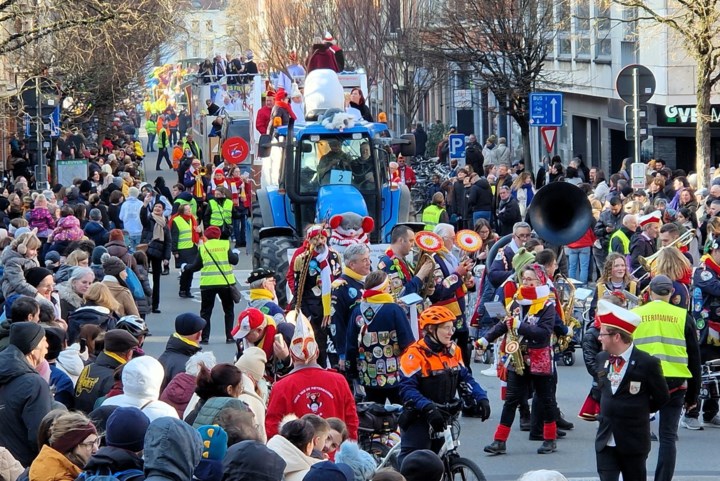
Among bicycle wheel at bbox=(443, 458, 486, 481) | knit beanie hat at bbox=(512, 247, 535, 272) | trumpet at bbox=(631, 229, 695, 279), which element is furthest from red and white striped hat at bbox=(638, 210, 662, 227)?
bicycle wheel at bbox=(443, 458, 486, 481)

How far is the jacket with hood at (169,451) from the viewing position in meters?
6.45

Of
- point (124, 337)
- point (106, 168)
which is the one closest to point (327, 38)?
point (106, 168)

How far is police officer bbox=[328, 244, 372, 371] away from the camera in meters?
12.3

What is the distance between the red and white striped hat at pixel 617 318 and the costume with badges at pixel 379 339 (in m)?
2.25

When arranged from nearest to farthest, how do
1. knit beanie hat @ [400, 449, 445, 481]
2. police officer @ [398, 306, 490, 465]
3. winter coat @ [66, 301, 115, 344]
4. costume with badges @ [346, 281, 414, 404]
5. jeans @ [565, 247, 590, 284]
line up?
knit beanie hat @ [400, 449, 445, 481] < police officer @ [398, 306, 490, 465] < costume with badges @ [346, 281, 414, 404] < winter coat @ [66, 301, 115, 344] < jeans @ [565, 247, 590, 284]

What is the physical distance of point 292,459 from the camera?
7.17 m

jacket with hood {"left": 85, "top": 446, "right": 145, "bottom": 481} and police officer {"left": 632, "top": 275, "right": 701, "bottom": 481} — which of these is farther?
police officer {"left": 632, "top": 275, "right": 701, "bottom": 481}

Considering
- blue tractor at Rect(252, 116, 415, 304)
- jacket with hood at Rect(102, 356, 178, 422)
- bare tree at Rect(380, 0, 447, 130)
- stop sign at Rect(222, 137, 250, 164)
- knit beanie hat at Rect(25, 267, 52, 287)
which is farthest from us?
bare tree at Rect(380, 0, 447, 130)

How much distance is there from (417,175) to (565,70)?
7.45m

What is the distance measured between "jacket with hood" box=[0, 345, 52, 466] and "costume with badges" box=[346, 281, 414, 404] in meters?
3.15

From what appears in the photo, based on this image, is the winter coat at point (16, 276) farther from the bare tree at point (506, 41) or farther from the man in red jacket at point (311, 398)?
the bare tree at point (506, 41)

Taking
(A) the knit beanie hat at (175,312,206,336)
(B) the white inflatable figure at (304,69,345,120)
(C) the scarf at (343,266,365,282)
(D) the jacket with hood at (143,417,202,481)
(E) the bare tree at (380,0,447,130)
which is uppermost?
(E) the bare tree at (380,0,447,130)

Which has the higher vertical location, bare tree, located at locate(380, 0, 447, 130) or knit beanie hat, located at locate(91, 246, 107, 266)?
bare tree, located at locate(380, 0, 447, 130)

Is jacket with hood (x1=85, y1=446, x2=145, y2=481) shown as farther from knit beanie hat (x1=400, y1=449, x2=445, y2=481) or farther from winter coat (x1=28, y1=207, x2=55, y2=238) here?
winter coat (x1=28, y1=207, x2=55, y2=238)
